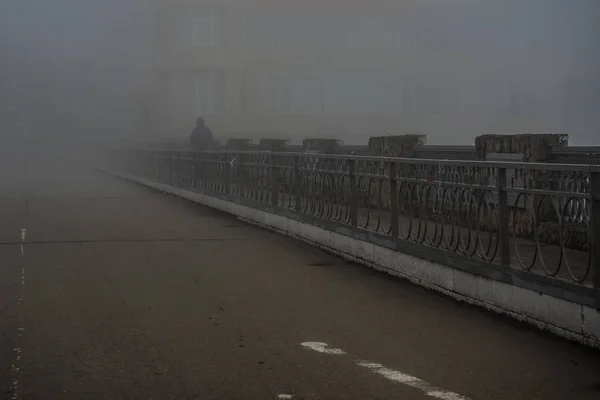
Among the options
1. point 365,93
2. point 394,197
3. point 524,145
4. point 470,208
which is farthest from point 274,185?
point 365,93

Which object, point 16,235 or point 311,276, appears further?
point 16,235

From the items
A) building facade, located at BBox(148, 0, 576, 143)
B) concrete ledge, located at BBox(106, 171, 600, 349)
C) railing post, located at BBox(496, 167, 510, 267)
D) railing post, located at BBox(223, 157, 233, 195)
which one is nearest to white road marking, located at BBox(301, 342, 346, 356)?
concrete ledge, located at BBox(106, 171, 600, 349)

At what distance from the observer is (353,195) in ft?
35.6

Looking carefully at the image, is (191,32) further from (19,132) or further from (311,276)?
(311,276)

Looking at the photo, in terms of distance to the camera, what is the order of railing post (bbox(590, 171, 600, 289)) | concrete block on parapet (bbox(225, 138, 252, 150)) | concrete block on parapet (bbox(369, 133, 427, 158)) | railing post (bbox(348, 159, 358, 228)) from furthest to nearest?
concrete block on parapet (bbox(225, 138, 252, 150))
concrete block on parapet (bbox(369, 133, 427, 158))
railing post (bbox(348, 159, 358, 228))
railing post (bbox(590, 171, 600, 289))

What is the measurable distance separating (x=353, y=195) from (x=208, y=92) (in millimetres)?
42952

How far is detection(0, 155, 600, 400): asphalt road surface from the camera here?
5.10 meters

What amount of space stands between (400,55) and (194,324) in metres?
49.0

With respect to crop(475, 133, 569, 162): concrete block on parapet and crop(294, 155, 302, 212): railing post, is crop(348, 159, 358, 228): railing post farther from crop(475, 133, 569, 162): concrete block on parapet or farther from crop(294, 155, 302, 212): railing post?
crop(294, 155, 302, 212): railing post

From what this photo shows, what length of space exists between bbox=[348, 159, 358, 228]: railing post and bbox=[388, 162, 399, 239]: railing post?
1.15 m

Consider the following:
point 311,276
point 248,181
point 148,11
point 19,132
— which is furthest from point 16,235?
point 19,132

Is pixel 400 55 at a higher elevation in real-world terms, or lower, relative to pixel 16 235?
higher

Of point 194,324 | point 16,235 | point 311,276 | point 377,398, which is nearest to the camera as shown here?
point 377,398

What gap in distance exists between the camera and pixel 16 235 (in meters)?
13.7
